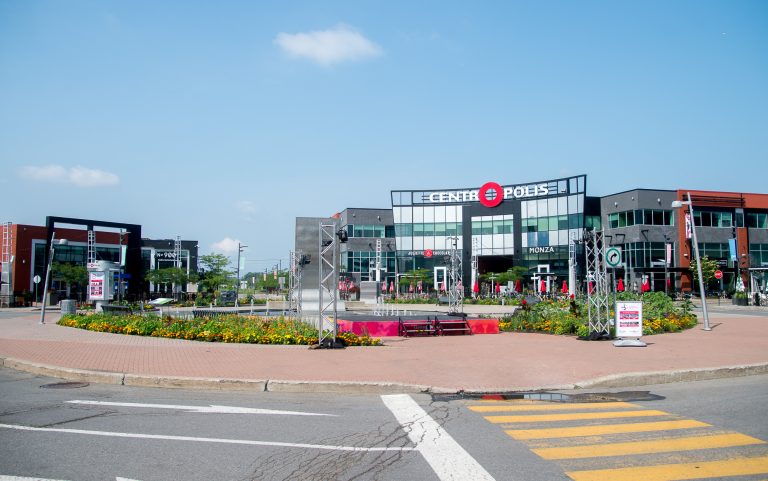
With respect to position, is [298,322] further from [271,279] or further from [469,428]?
[271,279]

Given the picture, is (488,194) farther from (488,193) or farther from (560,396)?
(560,396)

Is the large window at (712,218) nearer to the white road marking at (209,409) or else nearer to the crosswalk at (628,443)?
the crosswalk at (628,443)

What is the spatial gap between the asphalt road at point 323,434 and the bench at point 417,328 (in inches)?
441

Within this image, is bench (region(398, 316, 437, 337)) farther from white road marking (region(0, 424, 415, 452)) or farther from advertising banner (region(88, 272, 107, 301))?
advertising banner (region(88, 272, 107, 301))

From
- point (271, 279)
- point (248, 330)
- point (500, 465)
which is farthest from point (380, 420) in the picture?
point (271, 279)

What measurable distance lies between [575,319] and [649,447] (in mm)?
15316

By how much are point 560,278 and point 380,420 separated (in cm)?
5979

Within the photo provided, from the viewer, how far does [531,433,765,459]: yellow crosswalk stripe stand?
6.04 metres

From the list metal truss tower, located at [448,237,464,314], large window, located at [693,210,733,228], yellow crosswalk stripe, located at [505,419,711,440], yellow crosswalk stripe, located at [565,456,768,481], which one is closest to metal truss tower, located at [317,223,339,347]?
yellow crosswalk stripe, located at [505,419,711,440]

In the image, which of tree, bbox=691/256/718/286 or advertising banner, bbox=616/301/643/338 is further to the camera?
tree, bbox=691/256/718/286

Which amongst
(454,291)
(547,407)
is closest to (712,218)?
(454,291)

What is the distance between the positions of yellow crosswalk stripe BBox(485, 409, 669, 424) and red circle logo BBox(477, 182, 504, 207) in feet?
Answer: 197

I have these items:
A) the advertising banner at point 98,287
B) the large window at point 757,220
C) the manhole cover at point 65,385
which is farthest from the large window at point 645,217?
the manhole cover at point 65,385

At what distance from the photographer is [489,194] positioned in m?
67.5
